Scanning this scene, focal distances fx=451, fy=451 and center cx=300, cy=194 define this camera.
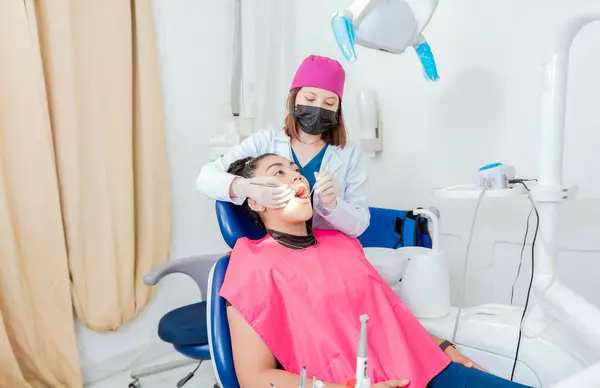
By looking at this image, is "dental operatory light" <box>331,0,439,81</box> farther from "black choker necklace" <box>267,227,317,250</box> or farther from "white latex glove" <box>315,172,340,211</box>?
"black choker necklace" <box>267,227,317,250</box>

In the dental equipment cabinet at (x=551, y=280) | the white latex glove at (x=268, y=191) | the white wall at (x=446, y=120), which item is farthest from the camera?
the white wall at (x=446, y=120)

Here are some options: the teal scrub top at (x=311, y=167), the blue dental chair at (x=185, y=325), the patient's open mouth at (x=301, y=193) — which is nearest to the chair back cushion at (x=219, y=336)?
the patient's open mouth at (x=301, y=193)

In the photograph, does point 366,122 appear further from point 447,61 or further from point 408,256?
point 408,256

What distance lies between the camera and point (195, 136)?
2398 mm

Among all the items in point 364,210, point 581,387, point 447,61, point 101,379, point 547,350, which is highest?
point 447,61

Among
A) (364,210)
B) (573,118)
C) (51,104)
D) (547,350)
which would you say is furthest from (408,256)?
(51,104)

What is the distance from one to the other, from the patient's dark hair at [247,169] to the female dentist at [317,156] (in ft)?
0.12

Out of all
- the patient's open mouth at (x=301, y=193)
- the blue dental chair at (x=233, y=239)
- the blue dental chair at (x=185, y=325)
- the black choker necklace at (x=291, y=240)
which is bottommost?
the blue dental chair at (x=185, y=325)

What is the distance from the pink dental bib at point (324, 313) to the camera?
1.05m

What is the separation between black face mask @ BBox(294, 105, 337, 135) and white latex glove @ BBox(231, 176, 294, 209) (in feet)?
0.94

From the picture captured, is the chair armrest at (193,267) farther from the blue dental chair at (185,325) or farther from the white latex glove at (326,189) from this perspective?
the white latex glove at (326,189)

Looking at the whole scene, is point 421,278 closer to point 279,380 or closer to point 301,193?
point 301,193

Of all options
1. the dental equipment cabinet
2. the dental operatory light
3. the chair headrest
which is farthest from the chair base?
the dental operatory light

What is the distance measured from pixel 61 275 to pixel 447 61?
1.82 metres
